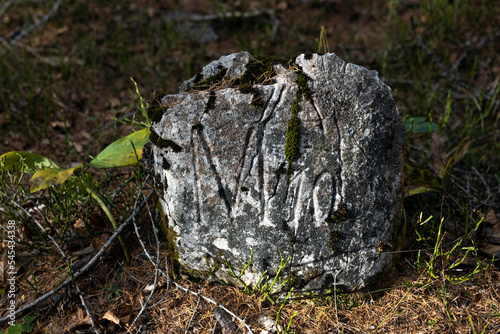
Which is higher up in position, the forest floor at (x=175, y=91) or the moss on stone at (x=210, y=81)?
the moss on stone at (x=210, y=81)

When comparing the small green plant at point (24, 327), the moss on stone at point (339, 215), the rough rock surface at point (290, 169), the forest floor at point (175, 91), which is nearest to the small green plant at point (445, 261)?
the forest floor at point (175, 91)

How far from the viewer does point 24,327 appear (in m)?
2.02

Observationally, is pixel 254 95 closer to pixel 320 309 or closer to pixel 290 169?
pixel 290 169

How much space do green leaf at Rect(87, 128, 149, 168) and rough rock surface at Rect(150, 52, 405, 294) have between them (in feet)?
0.91

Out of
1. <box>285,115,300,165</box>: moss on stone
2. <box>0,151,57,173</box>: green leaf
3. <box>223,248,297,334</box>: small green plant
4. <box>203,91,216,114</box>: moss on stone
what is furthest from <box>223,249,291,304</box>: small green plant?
<box>0,151,57,173</box>: green leaf

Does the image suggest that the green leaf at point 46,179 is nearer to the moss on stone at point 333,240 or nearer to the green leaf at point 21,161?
the green leaf at point 21,161

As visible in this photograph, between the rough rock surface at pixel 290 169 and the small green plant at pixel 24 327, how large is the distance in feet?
3.18

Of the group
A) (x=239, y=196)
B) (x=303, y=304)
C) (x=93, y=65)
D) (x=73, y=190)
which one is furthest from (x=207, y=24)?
(x=303, y=304)

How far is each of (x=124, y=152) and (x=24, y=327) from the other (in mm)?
1082

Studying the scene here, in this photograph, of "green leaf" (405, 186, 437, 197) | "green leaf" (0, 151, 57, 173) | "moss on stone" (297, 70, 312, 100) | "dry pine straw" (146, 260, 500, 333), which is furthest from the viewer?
"green leaf" (405, 186, 437, 197)

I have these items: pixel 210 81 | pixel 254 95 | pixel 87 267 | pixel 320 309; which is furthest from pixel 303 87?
pixel 87 267

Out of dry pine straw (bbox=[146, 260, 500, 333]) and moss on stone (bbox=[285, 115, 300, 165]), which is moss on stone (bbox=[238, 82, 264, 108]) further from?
dry pine straw (bbox=[146, 260, 500, 333])

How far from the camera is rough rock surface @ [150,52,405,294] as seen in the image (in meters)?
1.83

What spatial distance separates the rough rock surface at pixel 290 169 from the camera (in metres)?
1.83
